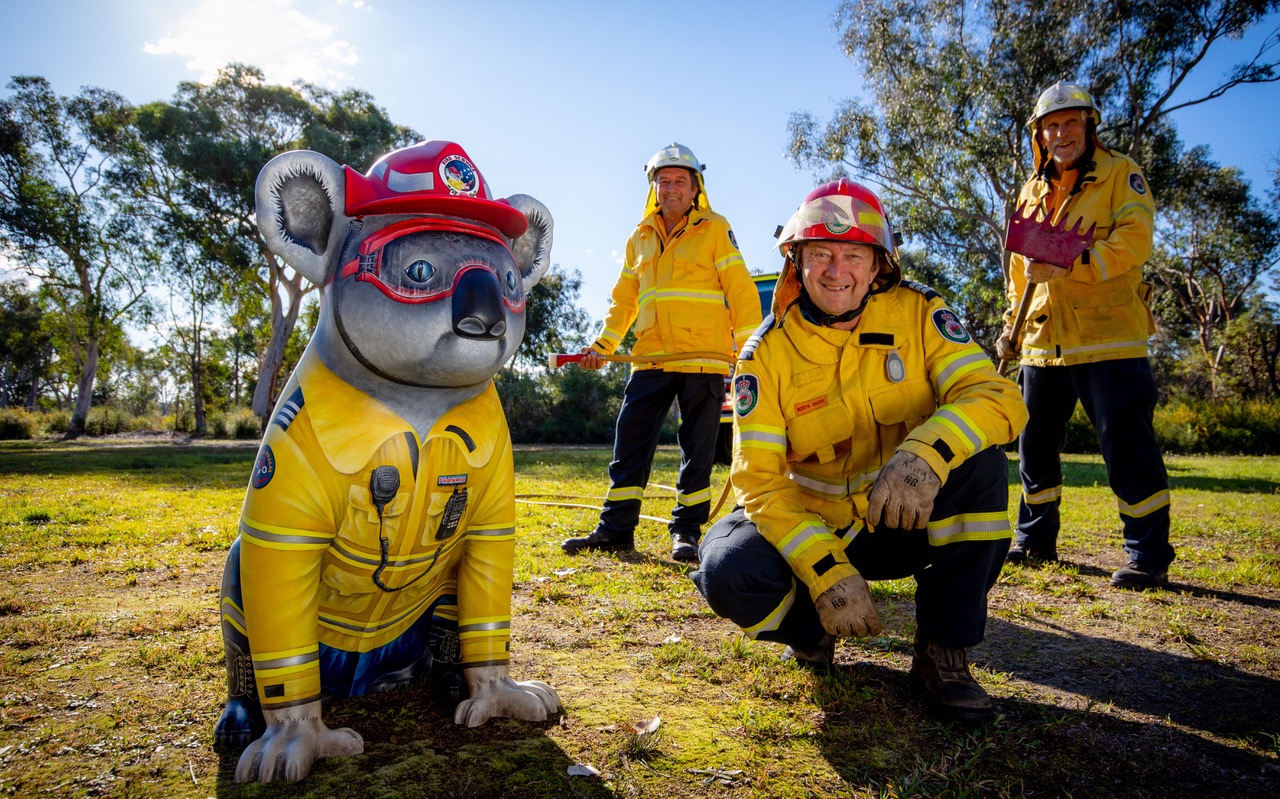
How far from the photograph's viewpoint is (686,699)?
8.66 feet

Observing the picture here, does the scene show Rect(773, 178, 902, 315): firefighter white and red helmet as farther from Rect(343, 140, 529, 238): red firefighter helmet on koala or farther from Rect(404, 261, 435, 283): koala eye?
Rect(404, 261, 435, 283): koala eye

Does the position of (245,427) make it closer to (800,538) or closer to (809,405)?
(809,405)

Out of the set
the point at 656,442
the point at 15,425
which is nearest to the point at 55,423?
the point at 15,425

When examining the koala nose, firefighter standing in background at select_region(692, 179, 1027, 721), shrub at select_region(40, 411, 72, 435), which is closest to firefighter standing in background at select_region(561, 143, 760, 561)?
firefighter standing in background at select_region(692, 179, 1027, 721)

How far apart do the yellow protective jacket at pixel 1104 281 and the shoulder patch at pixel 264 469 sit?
4.21 meters

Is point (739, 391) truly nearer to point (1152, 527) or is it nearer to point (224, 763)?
point (224, 763)

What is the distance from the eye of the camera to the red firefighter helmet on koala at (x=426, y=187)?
2.24m

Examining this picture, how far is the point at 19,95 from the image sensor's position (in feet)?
83.3

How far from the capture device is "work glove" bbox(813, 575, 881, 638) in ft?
7.40

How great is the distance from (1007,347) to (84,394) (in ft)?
98.6

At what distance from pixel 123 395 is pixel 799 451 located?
77278 millimetres

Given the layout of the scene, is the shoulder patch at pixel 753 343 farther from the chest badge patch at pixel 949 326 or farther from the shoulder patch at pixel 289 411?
the shoulder patch at pixel 289 411

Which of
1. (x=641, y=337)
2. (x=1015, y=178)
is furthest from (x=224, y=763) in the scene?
(x=1015, y=178)

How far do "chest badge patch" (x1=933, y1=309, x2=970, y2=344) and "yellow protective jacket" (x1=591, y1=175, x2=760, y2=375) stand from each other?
2297 mm
